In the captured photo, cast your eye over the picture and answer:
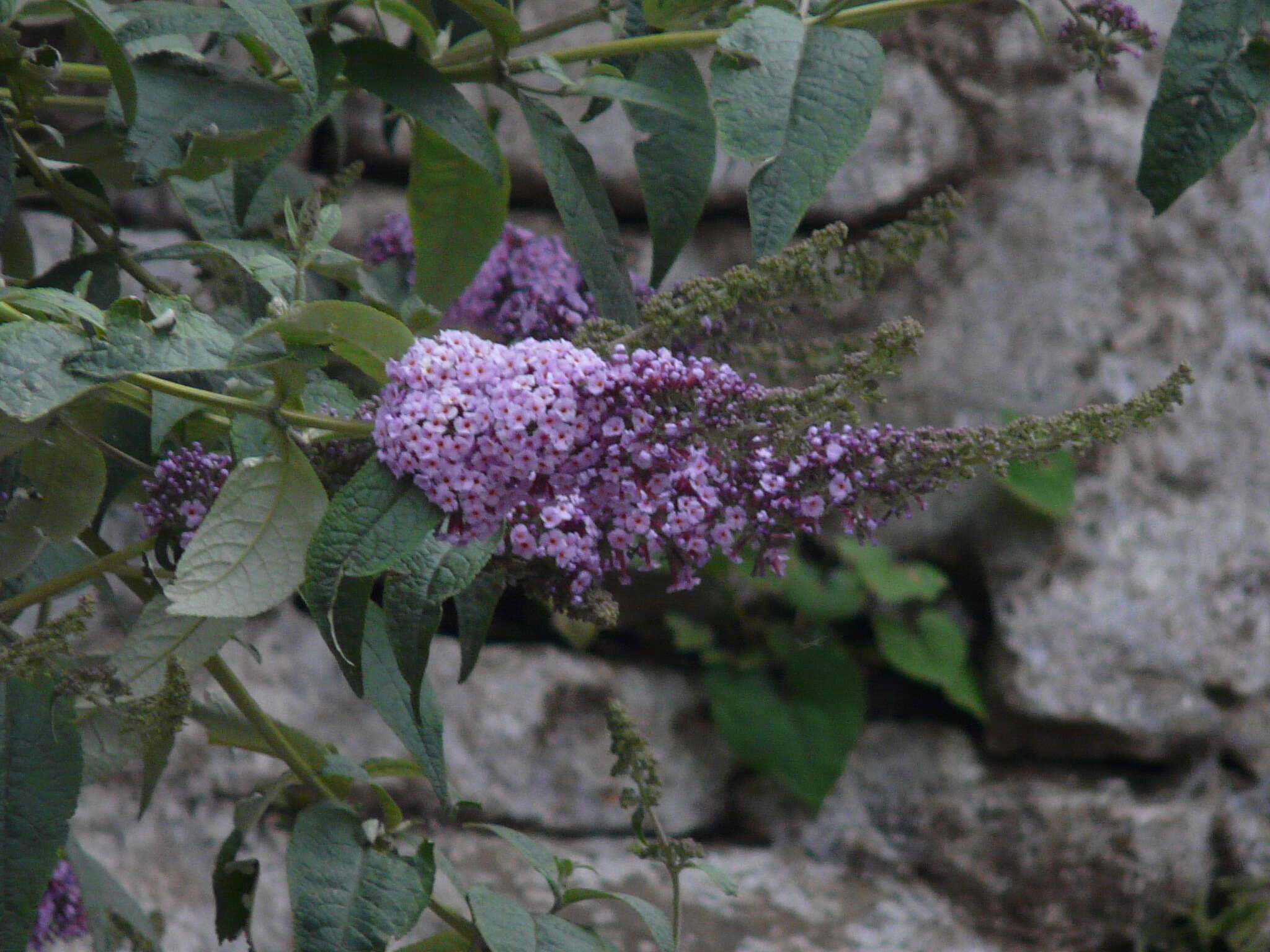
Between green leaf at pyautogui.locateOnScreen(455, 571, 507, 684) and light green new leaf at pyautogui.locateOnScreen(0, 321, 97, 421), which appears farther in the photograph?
green leaf at pyautogui.locateOnScreen(455, 571, 507, 684)

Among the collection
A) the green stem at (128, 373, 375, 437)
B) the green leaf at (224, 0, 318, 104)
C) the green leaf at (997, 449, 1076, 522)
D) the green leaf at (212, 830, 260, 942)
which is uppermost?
the green leaf at (997, 449, 1076, 522)

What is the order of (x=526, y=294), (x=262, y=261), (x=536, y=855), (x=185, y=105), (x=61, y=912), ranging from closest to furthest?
(x=262, y=261), (x=185, y=105), (x=536, y=855), (x=526, y=294), (x=61, y=912)

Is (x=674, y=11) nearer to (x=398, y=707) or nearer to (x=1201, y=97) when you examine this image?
(x=1201, y=97)

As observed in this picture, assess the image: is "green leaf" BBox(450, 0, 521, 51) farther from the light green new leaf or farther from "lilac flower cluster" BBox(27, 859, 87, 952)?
"lilac flower cluster" BBox(27, 859, 87, 952)

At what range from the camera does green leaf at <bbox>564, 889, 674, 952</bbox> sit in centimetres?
92

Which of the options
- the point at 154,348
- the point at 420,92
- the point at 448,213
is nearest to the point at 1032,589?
the point at 448,213

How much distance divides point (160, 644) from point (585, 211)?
1.39 ft

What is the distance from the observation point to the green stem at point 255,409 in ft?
2.16

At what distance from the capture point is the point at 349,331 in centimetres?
63

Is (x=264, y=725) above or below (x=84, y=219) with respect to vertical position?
below

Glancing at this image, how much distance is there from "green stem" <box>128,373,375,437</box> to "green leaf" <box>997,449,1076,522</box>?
1.75m

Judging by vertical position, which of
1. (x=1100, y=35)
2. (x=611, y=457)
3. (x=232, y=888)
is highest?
(x=1100, y=35)

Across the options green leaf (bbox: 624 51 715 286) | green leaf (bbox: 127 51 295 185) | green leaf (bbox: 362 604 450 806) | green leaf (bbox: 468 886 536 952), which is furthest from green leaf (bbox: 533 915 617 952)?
green leaf (bbox: 127 51 295 185)

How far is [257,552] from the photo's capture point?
26.4 inches
